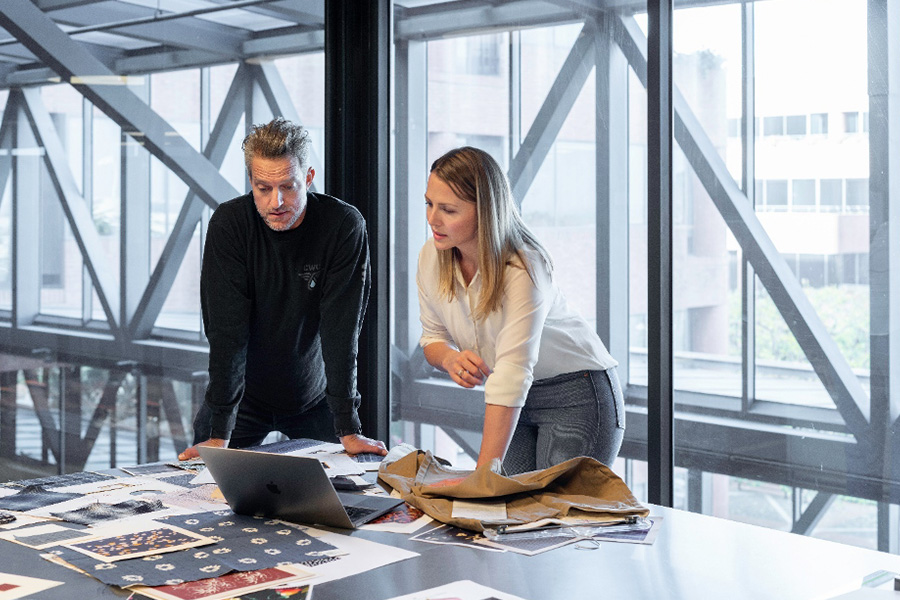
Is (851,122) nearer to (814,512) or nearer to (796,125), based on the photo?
(796,125)

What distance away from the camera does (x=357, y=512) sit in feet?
5.78

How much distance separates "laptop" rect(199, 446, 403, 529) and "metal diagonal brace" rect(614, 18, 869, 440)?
207 cm

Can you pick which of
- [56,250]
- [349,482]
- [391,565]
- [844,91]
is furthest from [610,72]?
[391,565]

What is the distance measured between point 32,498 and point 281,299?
879mm

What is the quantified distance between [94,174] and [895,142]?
2602 mm

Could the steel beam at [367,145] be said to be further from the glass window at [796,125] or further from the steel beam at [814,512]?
the steel beam at [814,512]

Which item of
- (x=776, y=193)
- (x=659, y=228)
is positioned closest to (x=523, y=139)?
(x=776, y=193)

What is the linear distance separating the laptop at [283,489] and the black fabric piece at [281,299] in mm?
711

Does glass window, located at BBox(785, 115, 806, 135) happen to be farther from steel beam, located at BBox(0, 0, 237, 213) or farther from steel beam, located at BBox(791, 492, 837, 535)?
steel beam, located at BBox(0, 0, 237, 213)

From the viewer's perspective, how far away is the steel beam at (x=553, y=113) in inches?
157

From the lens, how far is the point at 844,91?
323 cm

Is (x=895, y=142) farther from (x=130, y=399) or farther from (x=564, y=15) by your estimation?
(x=130, y=399)

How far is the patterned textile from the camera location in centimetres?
143

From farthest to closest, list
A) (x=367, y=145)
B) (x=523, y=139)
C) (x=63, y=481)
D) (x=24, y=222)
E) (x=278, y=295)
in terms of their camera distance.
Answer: (x=523, y=139), (x=367, y=145), (x=24, y=222), (x=278, y=295), (x=63, y=481)
